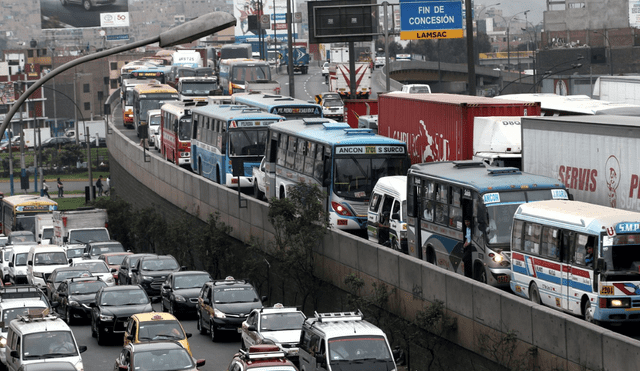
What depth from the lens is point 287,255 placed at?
1080 inches

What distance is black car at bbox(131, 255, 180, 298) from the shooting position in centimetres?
3222

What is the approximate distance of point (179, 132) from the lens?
48.4 meters

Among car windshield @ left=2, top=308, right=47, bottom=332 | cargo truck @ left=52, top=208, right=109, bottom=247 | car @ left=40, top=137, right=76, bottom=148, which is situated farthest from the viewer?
car @ left=40, top=137, right=76, bottom=148

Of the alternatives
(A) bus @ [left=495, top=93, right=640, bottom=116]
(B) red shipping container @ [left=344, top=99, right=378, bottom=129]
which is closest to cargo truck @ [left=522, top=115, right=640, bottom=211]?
(A) bus @ [left=495, top=93, right=640, bottom=116]

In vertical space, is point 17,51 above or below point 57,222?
above

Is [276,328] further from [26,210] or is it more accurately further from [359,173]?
[26,210]

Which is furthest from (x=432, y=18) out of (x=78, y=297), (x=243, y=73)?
(x=243, y=73)

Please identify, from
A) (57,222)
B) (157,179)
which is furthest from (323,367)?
(157,179)

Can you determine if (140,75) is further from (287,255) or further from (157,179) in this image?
(287,255)

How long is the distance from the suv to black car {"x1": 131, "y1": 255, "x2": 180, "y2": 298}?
11173 mm

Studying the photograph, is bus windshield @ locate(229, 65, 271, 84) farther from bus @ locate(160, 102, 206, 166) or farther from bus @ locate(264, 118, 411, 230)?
bus @ locate(264, 118, 411, 230)

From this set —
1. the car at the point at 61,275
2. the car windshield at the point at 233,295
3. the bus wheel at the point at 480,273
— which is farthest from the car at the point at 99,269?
the bus wheel at the point at 480,273

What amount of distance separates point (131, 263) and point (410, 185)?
13.7 meters

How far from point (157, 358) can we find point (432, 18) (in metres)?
31.3
